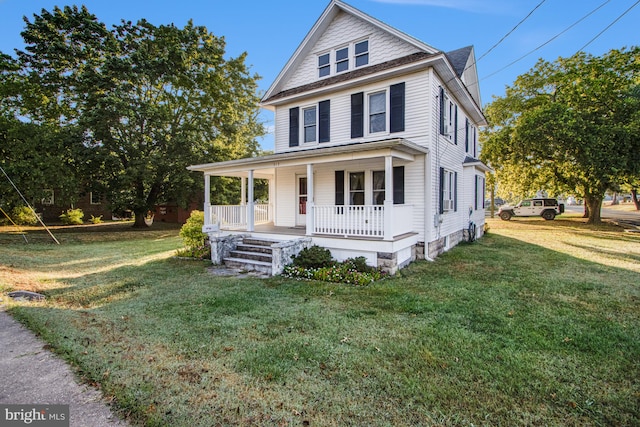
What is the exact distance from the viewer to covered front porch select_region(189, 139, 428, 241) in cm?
782

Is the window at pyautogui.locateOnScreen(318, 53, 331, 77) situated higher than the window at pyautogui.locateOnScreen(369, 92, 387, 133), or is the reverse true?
the window at pyautogui.locateOnScreen(318, 53, 331, 77)

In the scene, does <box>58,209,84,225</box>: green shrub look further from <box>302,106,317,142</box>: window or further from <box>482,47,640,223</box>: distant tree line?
<box>482,47,640,223</box>: distant tree line

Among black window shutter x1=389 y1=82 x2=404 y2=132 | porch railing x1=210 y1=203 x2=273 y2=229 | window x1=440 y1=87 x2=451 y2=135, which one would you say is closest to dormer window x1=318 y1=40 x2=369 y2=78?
black window shutter x1=389 y1=82 x2=404 y2=132

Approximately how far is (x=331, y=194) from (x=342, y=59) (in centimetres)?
484

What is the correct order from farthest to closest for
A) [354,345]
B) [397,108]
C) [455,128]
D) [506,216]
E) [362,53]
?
[506,216] < [455,128] < [362,53] < [397,108] < [354,345]

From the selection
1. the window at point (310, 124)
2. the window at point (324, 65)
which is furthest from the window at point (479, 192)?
the window at point (324, 65)

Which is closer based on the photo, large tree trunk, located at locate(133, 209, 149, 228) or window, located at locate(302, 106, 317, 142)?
window, located at locate(302, 106, 317, 142)

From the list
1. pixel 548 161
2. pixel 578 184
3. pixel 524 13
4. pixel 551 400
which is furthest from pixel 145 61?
pixel 578 184

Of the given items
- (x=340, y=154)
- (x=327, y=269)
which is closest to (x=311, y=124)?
(x=340, y=154)

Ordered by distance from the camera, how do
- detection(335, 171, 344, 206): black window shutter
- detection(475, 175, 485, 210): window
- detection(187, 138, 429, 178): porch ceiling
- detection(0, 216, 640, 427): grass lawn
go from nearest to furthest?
detection(0, 216, 640, 427): grass lawn
detection(187, 138, 429, 178): porch ceiling
detection(335, 171, 344, 206): black window shutter
detection(475, 175, 485, 210): window

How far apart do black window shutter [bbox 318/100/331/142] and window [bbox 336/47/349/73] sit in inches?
53.1

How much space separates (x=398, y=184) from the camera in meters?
9.63

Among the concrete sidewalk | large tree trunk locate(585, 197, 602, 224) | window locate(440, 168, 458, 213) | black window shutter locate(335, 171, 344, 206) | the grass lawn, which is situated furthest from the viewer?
large tree trunk locate(585, 197, 602, 224)

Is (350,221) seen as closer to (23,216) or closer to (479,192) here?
(479,192)
